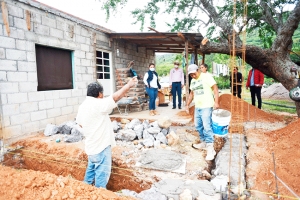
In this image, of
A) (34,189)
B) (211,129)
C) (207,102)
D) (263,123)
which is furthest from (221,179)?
(263,123)

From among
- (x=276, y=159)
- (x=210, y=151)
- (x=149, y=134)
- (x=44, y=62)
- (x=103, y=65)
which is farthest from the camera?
(x=103, y=65)

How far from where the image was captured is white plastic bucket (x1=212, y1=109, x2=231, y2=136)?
3986 mm

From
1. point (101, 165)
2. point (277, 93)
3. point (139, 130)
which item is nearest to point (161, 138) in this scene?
point (139, 130)

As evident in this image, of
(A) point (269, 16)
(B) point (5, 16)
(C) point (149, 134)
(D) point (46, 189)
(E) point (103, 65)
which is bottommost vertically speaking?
(C) point (149, 134)

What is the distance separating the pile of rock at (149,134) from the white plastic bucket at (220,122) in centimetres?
93

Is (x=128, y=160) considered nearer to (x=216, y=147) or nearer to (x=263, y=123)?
(x=216, y=147)

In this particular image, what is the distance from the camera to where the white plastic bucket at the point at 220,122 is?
13.1ft

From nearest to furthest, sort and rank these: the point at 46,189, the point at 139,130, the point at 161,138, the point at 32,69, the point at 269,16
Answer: the point at 46,189
the point at 161,138
the point at 32,69
the point at 139,130
the point at 269,16

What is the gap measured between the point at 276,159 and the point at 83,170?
373 centimetres

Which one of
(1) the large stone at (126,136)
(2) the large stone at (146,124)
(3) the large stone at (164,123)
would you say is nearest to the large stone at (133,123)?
(2) the large stone at (146,124)

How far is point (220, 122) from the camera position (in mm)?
4008

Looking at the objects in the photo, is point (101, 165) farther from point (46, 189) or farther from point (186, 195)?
point (186, 195)

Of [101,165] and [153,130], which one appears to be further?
[153,130]

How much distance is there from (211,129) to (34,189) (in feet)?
10.6
